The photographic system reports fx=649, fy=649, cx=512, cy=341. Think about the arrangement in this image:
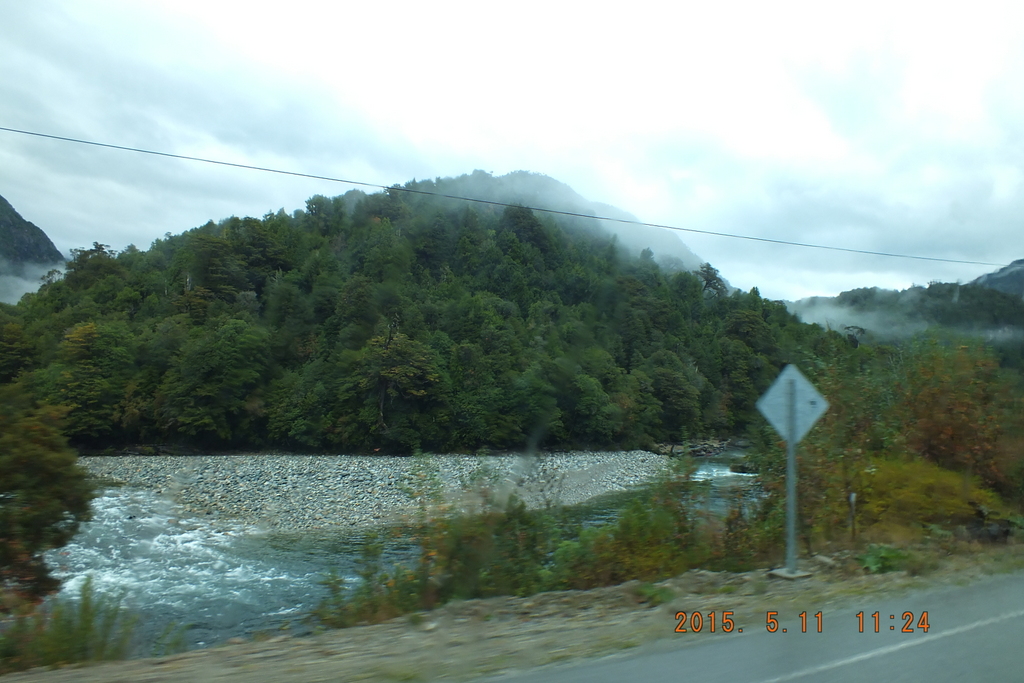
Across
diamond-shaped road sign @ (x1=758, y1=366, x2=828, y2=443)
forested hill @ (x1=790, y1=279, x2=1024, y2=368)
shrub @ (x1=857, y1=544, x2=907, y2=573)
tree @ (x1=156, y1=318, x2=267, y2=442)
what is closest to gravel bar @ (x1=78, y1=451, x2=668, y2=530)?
tree @ (x1=156, y1=318, x2=267, y2=442)

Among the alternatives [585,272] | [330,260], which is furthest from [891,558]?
[330,260]

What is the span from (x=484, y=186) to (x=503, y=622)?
14117cm

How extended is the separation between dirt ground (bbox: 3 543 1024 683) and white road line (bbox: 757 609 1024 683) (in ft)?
3.60

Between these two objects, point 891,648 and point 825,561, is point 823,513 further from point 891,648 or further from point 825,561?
point 891,648

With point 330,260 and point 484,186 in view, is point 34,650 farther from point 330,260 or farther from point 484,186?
point 484,186

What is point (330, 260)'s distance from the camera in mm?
63781

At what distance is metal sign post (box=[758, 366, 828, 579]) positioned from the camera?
7.61 metres

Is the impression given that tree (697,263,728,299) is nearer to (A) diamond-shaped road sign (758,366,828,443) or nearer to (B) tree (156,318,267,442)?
(B) tree (156,318,267,442)

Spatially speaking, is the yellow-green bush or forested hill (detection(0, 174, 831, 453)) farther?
→ forested hill (detection(0, 174, 831, 453))

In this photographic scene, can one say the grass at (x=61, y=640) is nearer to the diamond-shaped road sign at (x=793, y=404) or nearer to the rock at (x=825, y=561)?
the diamond-shaped road sign at (x=793, y=404)

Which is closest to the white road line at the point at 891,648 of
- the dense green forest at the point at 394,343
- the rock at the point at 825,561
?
the rock at the point at 825,561

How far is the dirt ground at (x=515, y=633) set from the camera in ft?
16.0

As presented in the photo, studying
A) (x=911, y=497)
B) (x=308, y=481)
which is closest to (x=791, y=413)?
(x=911, y=497)

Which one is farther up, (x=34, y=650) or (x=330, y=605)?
(x=34, y=650)
